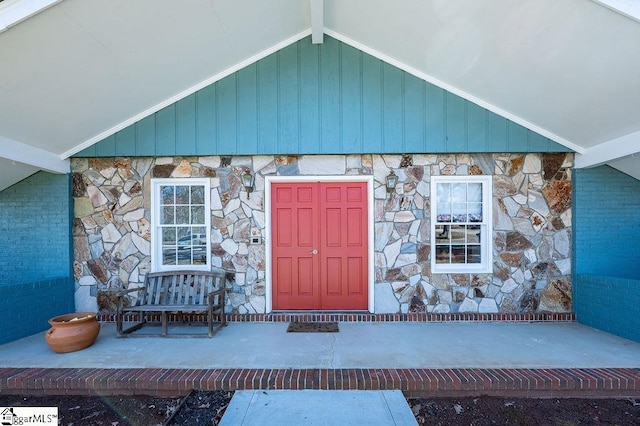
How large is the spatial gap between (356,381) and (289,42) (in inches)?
185

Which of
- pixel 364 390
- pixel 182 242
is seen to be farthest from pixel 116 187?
pixel 364 390

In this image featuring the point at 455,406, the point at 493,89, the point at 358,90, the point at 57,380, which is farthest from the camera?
the point at 358,90

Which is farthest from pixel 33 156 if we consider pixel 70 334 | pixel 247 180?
pixel 247 180

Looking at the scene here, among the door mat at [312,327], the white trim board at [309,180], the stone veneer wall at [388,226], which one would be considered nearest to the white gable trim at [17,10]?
the stone veneer wall at [388,226]

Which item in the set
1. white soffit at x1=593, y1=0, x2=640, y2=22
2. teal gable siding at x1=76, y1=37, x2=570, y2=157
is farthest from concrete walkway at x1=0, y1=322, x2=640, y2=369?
white soffit at x1=593, y1=0, x2=640, y2=22

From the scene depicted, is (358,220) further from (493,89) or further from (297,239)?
(493,89)

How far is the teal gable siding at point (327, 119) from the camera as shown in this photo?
4953 mm

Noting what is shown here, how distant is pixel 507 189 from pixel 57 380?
6.23 metres

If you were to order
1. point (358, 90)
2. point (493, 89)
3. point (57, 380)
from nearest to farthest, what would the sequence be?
point (57, 380) → point (493, 89) → point (358, 90)

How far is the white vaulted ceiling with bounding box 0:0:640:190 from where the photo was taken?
3.29 metres

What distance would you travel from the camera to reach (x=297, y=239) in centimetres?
525

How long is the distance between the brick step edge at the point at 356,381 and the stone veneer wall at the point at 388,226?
66.1 inches

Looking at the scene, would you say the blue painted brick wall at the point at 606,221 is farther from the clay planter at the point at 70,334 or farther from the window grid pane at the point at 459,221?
the clay planter at the point at 70,334

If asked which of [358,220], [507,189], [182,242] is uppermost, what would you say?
[507,189]
